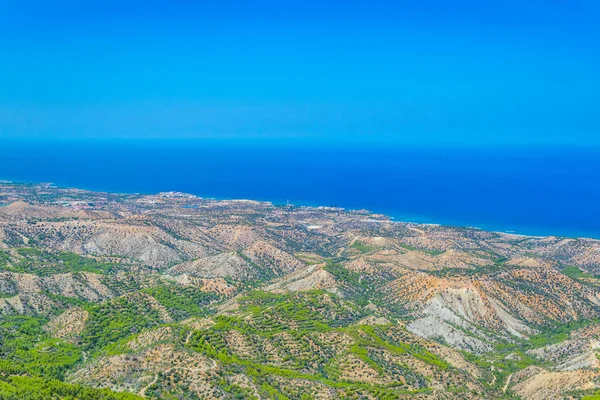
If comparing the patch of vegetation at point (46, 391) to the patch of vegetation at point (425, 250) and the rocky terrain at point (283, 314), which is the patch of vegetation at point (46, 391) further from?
the patch of vegetation at point (425, 250)

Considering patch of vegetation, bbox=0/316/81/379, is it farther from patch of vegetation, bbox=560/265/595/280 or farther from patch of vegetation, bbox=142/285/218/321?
patch of vegetation, bbox=560/265/595/280

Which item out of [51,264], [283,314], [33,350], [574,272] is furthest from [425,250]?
[33,350]

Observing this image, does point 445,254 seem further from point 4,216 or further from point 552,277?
point 4,216

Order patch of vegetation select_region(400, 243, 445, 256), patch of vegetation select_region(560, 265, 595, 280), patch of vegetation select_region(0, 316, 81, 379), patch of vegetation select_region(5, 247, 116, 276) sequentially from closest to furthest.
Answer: patch of vegetation select_region(0, 316, 81, 379), patch of vegetation select_region(5, 247, 116, 276), patch of vegetation select_region(560, 265, 595, 280), patch of vegetation select_region(400, 243, 445, 256)

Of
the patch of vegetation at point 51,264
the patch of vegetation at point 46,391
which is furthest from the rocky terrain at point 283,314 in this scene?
the patch of vegetation at point 51,264

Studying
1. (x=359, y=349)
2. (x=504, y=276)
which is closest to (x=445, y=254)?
(x=504, y=276)

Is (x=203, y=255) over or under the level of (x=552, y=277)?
under

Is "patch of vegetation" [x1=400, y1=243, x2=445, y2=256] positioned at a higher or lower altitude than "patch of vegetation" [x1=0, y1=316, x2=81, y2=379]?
higher

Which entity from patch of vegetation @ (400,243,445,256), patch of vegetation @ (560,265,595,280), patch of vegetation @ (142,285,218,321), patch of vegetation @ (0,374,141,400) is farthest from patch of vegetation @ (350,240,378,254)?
patch of vegetation @ (0,374,141,400)

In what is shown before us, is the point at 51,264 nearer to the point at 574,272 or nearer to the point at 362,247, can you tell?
the point at 362,247
